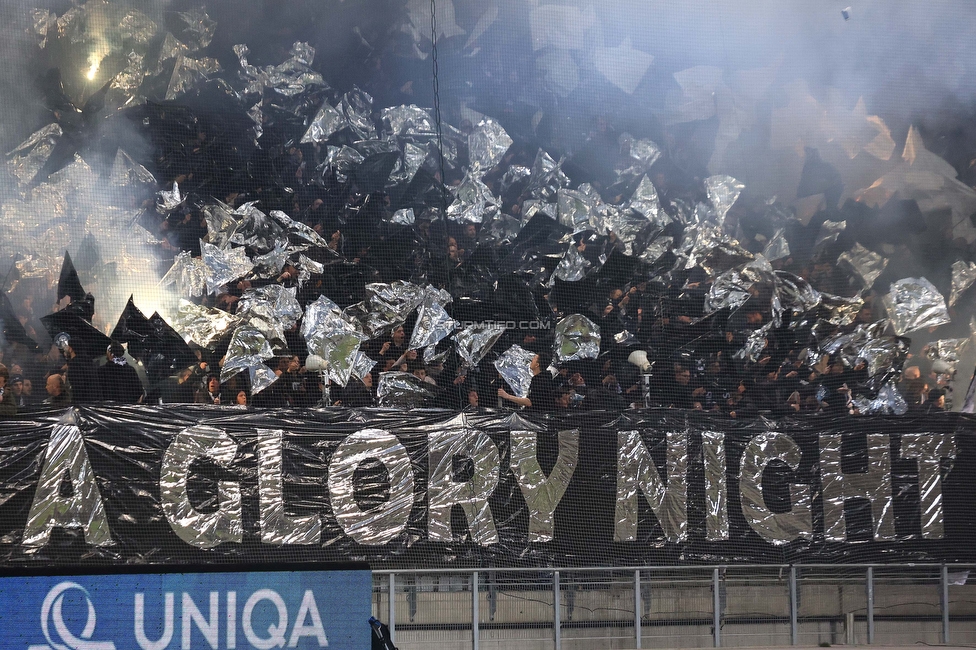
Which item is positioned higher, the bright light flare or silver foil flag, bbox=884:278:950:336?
the bright light flare

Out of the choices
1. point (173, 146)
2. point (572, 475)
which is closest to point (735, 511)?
point (572, 475)

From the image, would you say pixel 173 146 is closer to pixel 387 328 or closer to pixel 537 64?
pixel 387 328

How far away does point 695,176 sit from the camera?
547 inches

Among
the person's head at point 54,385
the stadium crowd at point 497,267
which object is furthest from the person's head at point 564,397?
the person's head at point 54,385

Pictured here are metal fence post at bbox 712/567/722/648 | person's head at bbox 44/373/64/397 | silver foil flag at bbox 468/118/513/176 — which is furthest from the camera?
silver foil flag at bbox 468/118/513/176

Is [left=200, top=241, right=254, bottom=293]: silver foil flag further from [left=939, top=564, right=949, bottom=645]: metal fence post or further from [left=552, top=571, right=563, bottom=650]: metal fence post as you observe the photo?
[left=939, top=564, right=949, bottom=645]: metal fence post

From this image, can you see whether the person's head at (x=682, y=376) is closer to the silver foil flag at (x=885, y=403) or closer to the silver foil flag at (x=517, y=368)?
the silver foil flag at (x=517, y=368)

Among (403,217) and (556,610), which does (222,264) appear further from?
(556,610)

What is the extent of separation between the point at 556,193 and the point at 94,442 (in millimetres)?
6992

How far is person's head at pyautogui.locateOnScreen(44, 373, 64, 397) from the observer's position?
392 inches

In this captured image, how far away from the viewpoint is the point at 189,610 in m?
6.62

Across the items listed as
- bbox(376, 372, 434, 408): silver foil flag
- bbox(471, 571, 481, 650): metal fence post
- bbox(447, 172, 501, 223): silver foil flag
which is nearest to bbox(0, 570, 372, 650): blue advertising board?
bbox(471, 571, 481, 650): metal fence post

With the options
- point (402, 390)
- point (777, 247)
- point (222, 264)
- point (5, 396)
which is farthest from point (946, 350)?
point (5, 396)

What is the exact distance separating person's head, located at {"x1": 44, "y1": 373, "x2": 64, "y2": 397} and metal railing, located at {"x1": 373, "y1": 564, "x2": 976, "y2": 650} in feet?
12.6
